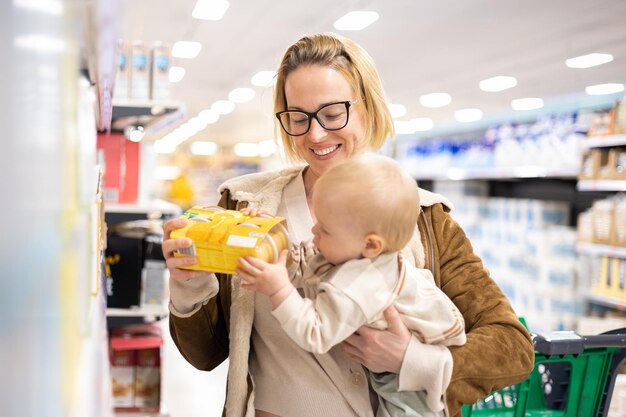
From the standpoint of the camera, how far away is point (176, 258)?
3.80ft

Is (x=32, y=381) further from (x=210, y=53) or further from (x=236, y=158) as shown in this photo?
(x=236, y=158)

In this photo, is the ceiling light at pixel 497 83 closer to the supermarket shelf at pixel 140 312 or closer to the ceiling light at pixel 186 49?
the ceiling light at pixel 186 49

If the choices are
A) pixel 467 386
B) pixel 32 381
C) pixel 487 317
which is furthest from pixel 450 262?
pixel 32 381

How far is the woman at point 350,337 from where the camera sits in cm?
129

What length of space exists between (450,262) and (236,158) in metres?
23.3

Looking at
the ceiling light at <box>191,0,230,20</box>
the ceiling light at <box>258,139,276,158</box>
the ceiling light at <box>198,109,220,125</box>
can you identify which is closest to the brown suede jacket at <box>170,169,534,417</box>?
the ceiling light at <box>191,0,230,20</box>

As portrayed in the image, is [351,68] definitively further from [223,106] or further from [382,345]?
[223,106]

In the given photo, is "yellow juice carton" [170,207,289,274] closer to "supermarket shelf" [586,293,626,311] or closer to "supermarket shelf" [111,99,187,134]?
"supermarket shelf" [111,99,187,134]

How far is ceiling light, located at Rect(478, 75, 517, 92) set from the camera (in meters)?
9.00

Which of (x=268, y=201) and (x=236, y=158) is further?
(x=236, y=158)

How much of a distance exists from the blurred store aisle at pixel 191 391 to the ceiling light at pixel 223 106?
738cm

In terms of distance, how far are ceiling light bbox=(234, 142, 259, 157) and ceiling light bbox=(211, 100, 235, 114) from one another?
9232 millimetres

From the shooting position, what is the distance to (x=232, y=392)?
1.34 meters

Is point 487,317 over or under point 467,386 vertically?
over
